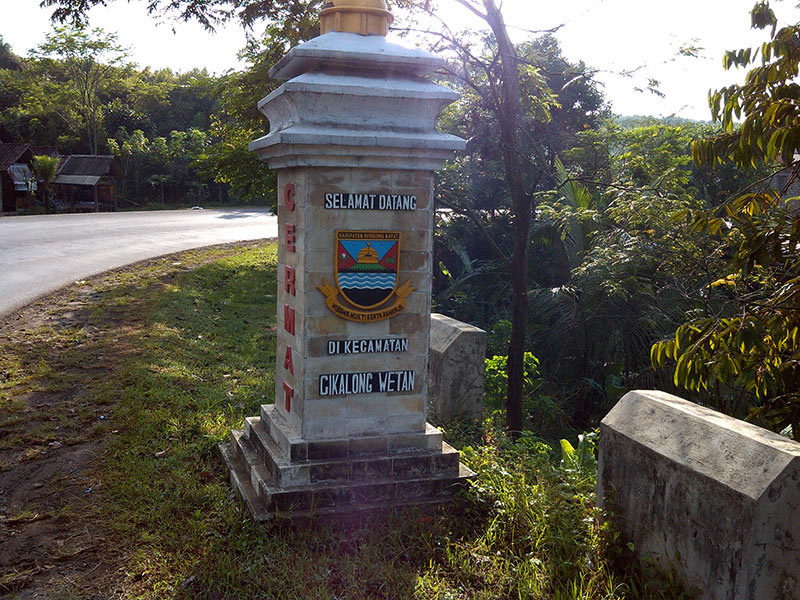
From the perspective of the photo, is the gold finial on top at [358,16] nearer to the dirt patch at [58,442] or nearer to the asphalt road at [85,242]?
the dirt patch at [58,442]

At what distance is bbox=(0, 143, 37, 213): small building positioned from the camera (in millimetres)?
31875

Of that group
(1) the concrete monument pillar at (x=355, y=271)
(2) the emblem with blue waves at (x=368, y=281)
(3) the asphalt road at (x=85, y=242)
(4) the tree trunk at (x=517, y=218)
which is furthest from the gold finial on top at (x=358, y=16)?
(3) the asphalt road at (x=85, y=242)

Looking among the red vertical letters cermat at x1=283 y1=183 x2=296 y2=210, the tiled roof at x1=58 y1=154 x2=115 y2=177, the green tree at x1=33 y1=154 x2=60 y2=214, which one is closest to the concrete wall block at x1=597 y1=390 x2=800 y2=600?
the red vertical letters cermat at x1=283 y1=183 x2=296 y2=210

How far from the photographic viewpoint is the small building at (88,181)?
34.5m

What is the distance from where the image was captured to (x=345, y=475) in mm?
4473

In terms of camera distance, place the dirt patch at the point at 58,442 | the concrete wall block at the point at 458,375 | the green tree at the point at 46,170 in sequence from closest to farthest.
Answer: the dirt patch at the point at 58,442 → the concrete wall block at the point at 458,375 → the green tree at the point at 46,170

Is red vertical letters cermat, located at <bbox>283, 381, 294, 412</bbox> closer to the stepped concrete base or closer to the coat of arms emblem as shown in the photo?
the stepped concrete base

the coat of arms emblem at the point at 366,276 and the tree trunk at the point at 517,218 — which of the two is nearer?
the coat of arms emblem at the point at 366,276

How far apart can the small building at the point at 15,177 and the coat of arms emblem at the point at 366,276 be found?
31993 millimetres

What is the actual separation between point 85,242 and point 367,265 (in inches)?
530

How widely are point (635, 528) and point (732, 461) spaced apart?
80cm

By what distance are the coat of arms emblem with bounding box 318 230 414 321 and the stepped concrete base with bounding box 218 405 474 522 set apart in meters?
0.84

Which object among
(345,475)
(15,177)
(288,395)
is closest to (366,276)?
(288,395)

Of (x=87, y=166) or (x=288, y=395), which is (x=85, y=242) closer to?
(x=288, y=395)
